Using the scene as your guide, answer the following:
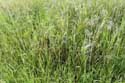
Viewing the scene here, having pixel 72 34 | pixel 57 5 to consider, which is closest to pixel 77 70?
pixel 72 34

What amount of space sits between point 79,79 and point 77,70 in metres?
0.08

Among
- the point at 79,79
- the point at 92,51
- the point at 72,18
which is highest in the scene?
the point at 72,18

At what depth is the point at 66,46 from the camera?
1999 millimetres

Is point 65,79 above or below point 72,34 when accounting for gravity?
below

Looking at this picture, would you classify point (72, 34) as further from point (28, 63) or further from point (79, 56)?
point (28, 63)

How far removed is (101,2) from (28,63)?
0.93 m

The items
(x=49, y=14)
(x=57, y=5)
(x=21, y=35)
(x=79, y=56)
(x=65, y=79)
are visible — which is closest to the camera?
(x=65, y=79)

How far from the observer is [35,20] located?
7.61 feet

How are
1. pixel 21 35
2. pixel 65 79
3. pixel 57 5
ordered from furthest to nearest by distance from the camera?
pixel 57 5 < pixel 21 35 < pixel 65 79

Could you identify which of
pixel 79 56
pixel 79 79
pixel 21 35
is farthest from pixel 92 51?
pixel 21 35

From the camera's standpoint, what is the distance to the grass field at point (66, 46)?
6.07ft

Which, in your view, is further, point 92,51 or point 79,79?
point 92,51

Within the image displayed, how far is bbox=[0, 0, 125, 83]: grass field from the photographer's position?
6.07 feet

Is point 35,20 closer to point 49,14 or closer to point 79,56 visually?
point 49,14
